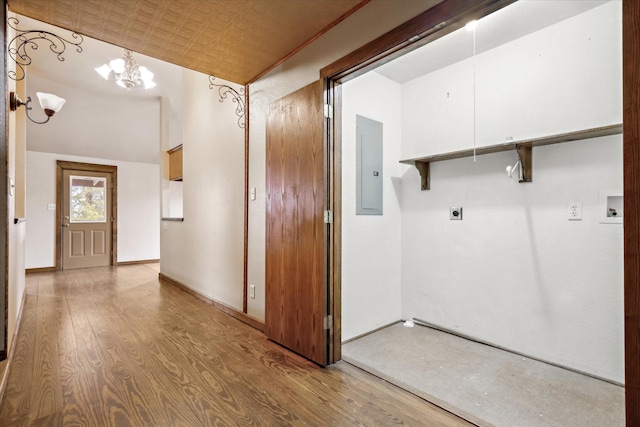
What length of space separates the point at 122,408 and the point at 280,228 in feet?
4.60

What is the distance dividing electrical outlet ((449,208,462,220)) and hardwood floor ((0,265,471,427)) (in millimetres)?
1577

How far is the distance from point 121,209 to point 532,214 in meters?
7.15

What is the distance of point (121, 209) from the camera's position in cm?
668

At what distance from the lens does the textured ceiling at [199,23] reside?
187cm

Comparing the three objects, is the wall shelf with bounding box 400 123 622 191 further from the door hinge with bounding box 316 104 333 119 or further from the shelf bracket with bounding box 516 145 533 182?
the door hinge with bounding box 316 104 333 119

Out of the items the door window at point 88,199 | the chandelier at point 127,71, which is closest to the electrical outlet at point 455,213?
the chandelier at point 127,71

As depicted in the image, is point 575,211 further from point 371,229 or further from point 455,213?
point 371,229

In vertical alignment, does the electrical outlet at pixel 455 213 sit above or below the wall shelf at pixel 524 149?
below

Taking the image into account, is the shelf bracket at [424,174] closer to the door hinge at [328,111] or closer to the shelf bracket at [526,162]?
the shelf bracket at [526,162]

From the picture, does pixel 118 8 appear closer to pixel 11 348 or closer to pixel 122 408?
pixel 122 408

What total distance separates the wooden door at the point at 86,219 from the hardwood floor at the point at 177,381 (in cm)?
360

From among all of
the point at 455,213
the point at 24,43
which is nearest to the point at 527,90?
the point at 455,213

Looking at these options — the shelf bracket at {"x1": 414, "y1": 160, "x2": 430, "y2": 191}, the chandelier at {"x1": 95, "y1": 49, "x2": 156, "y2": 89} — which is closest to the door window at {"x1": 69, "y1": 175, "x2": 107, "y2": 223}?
the chandelier at {"x1": 95, "y1": 49, "x2": 156, "y2": 89}

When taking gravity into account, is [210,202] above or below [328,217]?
above
